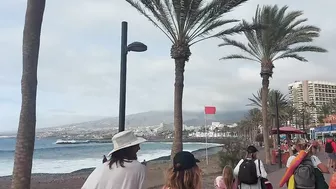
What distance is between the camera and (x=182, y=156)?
8.90 ft

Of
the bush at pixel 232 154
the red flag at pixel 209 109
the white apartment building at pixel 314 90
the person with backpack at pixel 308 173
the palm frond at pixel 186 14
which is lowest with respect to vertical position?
the bush at pixel 232 154

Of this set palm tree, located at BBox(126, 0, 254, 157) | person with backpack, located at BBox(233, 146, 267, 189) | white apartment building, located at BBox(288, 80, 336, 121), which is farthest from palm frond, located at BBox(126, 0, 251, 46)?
white apartment building, located at BBox(288, 80, 336, 121)

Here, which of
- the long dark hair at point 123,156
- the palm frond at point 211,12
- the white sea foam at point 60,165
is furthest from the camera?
the white sea foam at point 60,165

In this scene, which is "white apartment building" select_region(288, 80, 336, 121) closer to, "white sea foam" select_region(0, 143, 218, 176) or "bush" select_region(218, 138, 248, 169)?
"white sea foam" select_region(0, 143, 218, 176)

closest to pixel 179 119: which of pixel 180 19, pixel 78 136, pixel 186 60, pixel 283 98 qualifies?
pixel 186 60

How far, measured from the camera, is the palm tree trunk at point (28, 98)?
6.04 metres

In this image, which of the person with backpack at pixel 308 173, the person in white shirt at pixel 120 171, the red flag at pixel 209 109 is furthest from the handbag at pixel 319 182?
the red flag at pixel 209 109

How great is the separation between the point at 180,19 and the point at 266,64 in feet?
31.7

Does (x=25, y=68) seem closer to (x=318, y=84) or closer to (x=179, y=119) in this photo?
(x=179, y=119)

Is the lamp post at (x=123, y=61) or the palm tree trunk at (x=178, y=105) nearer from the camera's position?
the lamp post at (x=123, y=61)

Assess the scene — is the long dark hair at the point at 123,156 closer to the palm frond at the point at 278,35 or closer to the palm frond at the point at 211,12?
the palm frond at the point at 211,12

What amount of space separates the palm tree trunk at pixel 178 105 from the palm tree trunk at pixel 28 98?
690 centimetres

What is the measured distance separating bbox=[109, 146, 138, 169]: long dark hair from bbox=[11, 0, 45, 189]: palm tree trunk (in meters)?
3.50

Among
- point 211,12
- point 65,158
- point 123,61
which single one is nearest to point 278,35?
point 211,12
